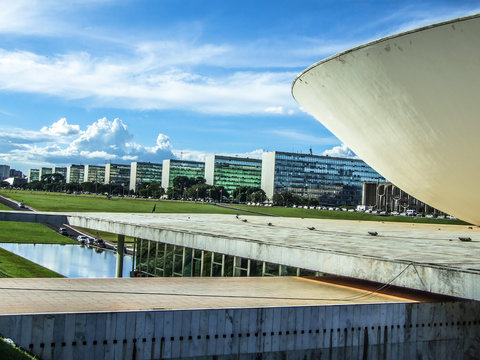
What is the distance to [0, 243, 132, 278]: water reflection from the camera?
28.3m

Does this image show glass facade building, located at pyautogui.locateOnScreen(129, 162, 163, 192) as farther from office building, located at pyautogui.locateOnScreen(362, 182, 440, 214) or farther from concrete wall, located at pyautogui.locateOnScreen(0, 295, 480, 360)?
concrete wall, located at pyautogui.locateOnScreen(0, 295, 480, 360)

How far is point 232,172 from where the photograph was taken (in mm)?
138625

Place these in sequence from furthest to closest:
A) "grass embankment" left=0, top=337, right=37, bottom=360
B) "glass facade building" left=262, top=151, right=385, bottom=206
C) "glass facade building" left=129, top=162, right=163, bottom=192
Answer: "glass facade building" left=129, top=162, right=163, bottom=192 → "glass facade building" left=262, top=151, right=385, bottom=206 → "grass embankment" left=0, top=337, right=37, bottom=360

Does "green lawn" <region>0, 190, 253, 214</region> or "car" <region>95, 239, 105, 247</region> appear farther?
"green lawn" <region>0, 190, 253, 214</region>

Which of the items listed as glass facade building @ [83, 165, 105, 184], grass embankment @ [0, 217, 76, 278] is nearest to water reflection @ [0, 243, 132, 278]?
grass embankment @ [0, 217, 76, 278]

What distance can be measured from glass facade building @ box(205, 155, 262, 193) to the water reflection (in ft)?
324

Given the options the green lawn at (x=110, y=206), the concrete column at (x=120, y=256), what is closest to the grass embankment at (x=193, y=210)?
the green lawn at (x=110, y=206)

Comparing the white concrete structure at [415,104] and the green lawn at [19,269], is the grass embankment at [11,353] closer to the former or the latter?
the white concrete structure at [415,104]

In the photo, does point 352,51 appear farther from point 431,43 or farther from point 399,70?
point 431,43

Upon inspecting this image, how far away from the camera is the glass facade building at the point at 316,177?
121625mm

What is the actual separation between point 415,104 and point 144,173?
160550 millimetres

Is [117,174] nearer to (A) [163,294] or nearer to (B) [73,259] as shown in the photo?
(B) [73,259]

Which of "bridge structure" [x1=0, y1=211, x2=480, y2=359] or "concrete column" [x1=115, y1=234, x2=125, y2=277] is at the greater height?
"bridge structure" [x1=0, y1=211, x2=480, y2=359]

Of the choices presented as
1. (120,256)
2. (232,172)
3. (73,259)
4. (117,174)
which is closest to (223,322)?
(120,256)
